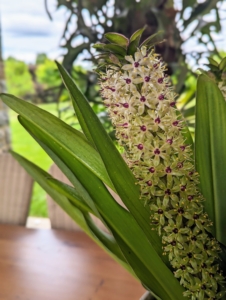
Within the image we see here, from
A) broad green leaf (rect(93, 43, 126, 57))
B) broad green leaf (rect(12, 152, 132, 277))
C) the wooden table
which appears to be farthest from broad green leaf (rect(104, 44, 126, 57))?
the wooden table

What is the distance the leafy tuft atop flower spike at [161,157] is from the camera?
429 millimetres

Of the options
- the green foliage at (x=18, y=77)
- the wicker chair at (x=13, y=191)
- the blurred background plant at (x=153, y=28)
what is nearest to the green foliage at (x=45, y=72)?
the green foliage at (x=18, y=77)

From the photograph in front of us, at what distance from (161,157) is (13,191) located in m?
1.23

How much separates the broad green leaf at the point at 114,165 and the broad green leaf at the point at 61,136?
0.12ft

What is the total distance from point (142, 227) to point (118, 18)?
1.33 metres

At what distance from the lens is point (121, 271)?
3.56ft

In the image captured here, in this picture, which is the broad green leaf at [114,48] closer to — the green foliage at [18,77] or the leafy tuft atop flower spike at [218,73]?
the leafy tuft atop flower spike at [218,73]

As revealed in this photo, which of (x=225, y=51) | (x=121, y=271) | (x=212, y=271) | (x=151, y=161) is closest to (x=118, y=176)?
(x=151, y=161)

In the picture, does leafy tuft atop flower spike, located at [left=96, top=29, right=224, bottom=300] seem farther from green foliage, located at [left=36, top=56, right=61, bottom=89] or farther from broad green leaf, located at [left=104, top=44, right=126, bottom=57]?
green foliage, located at [left=36, top=56, right=61, bottom=89]

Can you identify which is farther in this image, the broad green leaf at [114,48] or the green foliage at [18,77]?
the green foliage at [18,77]

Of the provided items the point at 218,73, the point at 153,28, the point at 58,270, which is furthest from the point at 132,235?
the point at 153,28

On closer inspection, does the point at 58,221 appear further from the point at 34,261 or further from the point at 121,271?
the point at 121,271

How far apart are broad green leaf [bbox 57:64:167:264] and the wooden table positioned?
547mm

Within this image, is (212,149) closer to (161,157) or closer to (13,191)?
(161,157)
